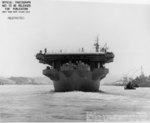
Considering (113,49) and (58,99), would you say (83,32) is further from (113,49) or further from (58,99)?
(58,99)

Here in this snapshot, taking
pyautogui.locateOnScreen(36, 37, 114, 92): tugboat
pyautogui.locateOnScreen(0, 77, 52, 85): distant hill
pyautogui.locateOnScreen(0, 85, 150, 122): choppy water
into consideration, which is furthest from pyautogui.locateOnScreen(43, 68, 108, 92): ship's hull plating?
pyautogui.locateOnScreen(0, 77, 52, 85): distant hill

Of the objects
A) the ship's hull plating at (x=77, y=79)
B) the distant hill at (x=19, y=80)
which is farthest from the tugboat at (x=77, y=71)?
the distant hill at (x=19, y=80)

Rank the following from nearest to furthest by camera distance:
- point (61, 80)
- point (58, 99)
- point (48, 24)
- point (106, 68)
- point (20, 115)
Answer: point (20, 115), point (48, 24), point (58, 99), point (106, 68), point (61, 80)

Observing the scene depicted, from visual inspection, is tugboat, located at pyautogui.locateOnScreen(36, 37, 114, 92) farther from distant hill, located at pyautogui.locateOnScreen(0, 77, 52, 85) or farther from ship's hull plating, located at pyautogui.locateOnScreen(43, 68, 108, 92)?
distant hill, located at pyautogui.locateOnScreen(0, 77, 52, 85)

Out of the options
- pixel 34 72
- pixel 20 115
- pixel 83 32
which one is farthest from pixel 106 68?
pixel 20 115

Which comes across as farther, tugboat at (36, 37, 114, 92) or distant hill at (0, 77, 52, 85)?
tugboat at (36, 37, 114, 92)

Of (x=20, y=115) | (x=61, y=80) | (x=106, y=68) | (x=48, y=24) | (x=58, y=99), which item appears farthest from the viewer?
(x=61, y=80)

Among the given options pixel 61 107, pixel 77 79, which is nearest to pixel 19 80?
pixel 61 107

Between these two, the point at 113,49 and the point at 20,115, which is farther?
the point at 113,49
